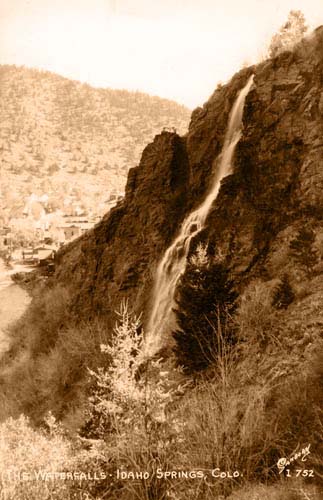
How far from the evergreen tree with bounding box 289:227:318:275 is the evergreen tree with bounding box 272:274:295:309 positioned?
1.00 meters

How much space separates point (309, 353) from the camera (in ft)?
35.7

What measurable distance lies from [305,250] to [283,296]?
2.32m

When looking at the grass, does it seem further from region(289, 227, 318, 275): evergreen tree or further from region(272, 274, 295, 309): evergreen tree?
region(289, 227, 318, 275): evergreen tree

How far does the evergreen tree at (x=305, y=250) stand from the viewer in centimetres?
1630

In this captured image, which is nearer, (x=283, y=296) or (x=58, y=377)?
(x=283, y=296)

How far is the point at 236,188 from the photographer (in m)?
21.5

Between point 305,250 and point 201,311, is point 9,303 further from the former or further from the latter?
point 201,311

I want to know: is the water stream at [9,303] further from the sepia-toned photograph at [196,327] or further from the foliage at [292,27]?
the foliage at [292,27]

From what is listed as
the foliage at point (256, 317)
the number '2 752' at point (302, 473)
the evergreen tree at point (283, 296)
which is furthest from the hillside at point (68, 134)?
the number '2 752' at point (302, 473)

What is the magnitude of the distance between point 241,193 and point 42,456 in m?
13.6

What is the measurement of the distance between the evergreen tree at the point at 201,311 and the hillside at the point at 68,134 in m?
91.8

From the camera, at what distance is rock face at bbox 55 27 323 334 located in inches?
773

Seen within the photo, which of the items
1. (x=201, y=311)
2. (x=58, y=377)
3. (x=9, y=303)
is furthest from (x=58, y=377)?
(x=9, y=303)

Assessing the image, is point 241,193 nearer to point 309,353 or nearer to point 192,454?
point 309,353
